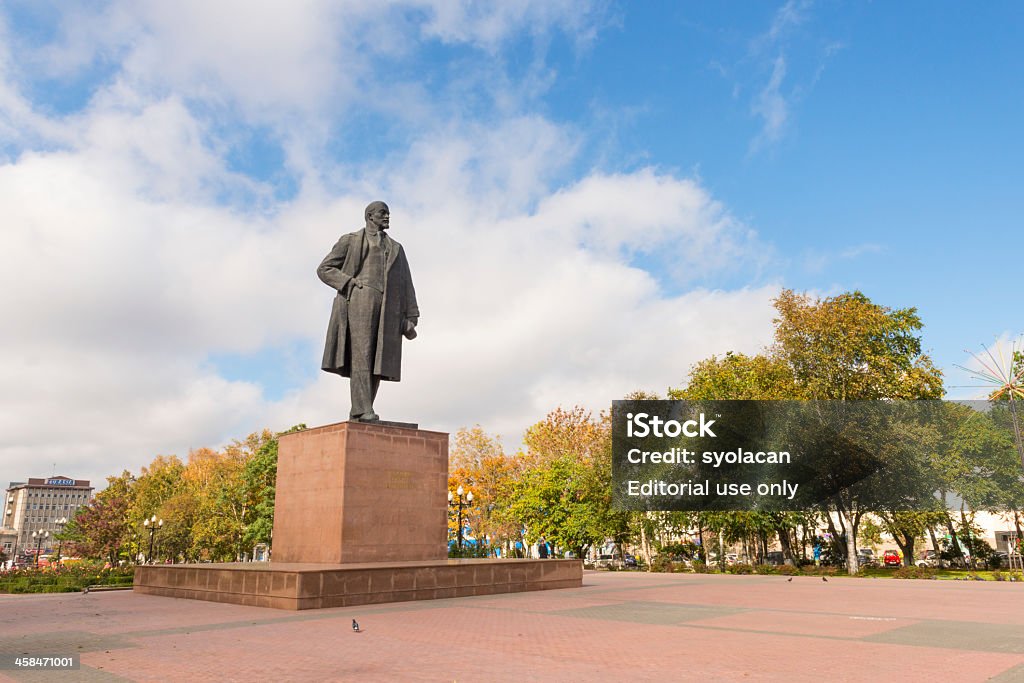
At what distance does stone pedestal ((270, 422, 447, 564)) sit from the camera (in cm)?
1477

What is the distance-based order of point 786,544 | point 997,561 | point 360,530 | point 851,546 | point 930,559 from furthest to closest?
point 930,559, point 997,561, point 786,544, point 851,546, point 360,530

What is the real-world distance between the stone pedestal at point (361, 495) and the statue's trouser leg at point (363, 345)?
87 cm

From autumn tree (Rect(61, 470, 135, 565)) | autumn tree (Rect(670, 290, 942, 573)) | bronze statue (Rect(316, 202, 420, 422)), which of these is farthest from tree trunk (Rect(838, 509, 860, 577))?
autumn tree (Rect(61, 470, 135, 565))

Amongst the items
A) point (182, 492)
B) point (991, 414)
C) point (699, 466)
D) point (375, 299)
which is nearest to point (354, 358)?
point (375, 299)

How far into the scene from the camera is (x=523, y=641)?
9.06 meters

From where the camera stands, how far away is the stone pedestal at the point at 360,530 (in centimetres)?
1378

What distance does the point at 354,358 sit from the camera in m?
16.3

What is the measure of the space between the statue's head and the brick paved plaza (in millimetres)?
8470

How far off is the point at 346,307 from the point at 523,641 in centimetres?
964

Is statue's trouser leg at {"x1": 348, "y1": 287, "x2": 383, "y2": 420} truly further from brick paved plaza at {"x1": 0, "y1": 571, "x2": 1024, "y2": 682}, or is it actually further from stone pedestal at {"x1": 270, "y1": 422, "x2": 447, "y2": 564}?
brick paved plaza at {"x1": 0, "y1": 571, "x2": 1024, "y2": 682}

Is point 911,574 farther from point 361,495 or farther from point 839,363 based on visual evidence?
point 361,495

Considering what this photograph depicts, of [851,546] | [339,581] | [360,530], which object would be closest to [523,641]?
[339,581]

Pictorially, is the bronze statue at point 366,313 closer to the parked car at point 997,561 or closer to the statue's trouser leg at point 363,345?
the statue's trouser leg at point 363,345

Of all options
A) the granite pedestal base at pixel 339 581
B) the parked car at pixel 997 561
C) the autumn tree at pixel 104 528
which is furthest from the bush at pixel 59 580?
the parked car at pixel 997 561
